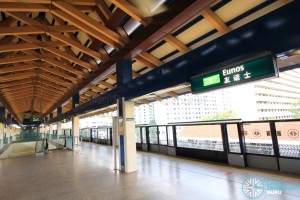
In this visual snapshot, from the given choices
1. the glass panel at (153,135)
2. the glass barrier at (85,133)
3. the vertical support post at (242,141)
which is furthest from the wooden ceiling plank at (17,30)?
the glass barrier at (85,133)

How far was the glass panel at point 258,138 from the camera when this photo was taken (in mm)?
4969

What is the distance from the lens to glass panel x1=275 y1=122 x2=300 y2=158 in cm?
442

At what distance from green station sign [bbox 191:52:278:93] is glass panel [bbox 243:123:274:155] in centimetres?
326

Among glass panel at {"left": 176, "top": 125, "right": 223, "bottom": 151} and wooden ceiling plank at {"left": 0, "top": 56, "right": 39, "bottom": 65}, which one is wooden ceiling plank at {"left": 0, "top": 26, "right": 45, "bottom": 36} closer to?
wooden ceiling plank at {"left": 0, "top": 56, "right": 39, "bottom": 65}

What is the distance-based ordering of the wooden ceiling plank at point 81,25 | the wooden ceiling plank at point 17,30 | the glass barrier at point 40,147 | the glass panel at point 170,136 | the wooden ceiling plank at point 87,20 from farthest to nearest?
1. the glass barrier at point 40,147
2. the glass panel at point 170,136
3. the wooden ceiling plank at point 17,30
4. the wooden ceiling plank at point 81,25
5. the wooden ceiling plank at point 87,20

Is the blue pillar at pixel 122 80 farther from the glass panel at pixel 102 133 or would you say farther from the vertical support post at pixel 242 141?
the glass panel at pixel 102 133

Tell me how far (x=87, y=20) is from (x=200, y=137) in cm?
567

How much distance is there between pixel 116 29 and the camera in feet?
15.6

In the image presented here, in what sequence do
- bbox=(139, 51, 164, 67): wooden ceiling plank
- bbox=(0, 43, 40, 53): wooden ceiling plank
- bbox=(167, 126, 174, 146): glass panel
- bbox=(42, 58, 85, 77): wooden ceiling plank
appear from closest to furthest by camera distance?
bbox=(0, 43, 40, 53): wooden ceiling plank → bbox=(139, 51, 164, 67): wooden ceiling plank → bbox=(42, 58, 85, 77): wooden ceiling plank → bbox=(167, 126, 174, 146): glass panel

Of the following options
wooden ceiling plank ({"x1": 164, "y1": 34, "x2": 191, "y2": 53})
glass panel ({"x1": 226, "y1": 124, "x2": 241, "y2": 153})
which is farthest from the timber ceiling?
glass panel ({"x1": 226, "y1": 124, "x2": 241, "y2": 153})

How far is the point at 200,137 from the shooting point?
22.3 feet

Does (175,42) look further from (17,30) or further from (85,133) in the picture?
(85,133)

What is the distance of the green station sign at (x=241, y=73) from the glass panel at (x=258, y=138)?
10.7 ft

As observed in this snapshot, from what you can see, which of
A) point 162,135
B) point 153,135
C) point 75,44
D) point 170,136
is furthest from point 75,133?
point 75,44
